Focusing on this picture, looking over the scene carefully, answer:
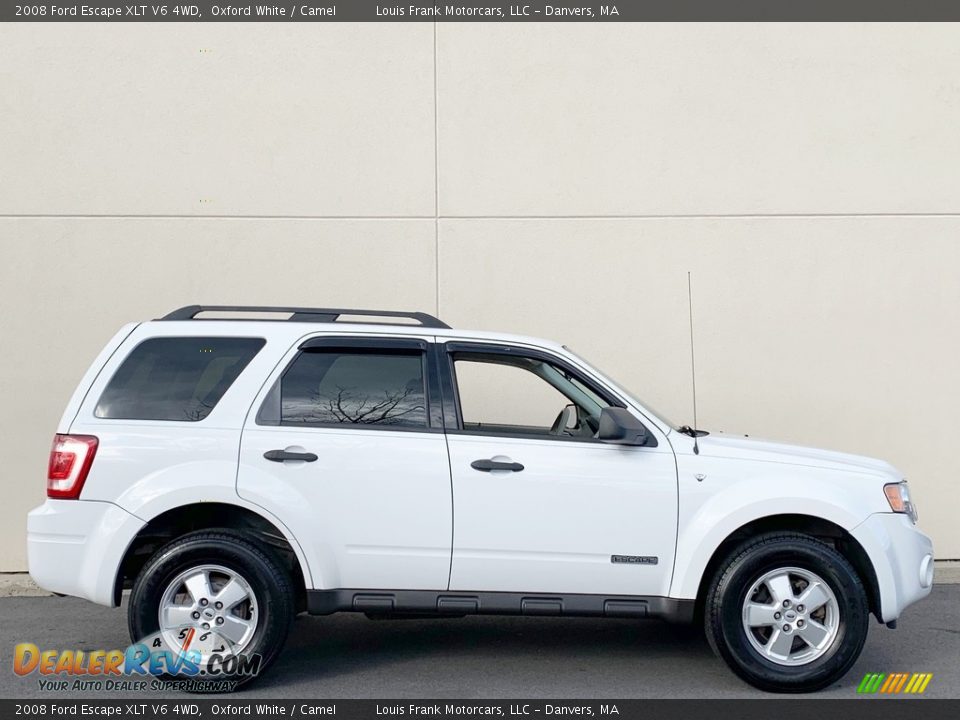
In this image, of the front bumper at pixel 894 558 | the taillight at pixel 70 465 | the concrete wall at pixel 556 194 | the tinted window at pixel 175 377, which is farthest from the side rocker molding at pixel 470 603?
the concrete wall at pixel 556 194

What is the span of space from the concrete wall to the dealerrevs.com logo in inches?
153

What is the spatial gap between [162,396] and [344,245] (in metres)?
3.63

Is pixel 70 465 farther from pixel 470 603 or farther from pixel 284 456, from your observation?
pixel 470 603

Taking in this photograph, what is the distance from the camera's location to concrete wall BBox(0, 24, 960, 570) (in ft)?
30.5

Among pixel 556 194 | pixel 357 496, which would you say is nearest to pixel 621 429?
pixel 357 496

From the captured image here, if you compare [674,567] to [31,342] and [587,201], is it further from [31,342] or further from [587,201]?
[31,342]

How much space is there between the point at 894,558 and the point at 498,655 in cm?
235

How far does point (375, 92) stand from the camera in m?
9.44

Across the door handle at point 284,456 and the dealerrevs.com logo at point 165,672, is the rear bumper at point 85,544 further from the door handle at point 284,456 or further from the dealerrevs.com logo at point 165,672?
the door handle at point 284,456

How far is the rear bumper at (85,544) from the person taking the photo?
5746 millimetres

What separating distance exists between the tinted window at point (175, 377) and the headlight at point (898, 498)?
3.57 meters

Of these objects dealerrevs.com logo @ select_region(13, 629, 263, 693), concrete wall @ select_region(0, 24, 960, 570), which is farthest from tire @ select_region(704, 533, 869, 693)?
concrete wall @ select_region(0, 24, 960, 570)

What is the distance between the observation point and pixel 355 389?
6.05 metres
